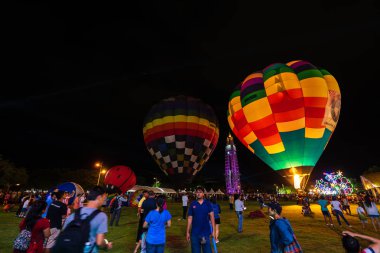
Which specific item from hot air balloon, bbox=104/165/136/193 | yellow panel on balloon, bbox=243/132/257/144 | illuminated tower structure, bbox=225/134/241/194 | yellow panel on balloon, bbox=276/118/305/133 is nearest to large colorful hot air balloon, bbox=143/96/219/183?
hot air balloon, bbox=104/165/136/193

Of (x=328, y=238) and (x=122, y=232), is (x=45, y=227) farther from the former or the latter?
(x=328, y=238)

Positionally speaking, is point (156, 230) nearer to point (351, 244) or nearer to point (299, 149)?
point (351, 244)

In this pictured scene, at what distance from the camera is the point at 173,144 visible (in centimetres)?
2078

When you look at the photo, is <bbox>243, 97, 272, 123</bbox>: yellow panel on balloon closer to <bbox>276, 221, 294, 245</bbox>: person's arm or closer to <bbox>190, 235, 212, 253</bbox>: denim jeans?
<bbox>190, 235, 212, 253</bbox>: denim jeans

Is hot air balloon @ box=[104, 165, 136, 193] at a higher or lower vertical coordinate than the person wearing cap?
higher

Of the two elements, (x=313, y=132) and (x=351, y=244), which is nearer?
(x=351, y=244)

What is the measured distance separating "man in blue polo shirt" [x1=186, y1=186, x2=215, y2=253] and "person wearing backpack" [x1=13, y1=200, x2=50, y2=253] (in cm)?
290

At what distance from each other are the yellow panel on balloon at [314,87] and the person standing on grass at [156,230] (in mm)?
13306

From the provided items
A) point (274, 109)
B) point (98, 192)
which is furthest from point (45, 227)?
point (274, 109)

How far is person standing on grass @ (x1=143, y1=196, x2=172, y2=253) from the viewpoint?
462 centimetres

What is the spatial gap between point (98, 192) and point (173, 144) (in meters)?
17.5

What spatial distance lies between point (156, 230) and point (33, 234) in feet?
7.41

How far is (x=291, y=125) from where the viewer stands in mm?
14805

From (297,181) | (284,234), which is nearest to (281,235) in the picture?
(284,234)
